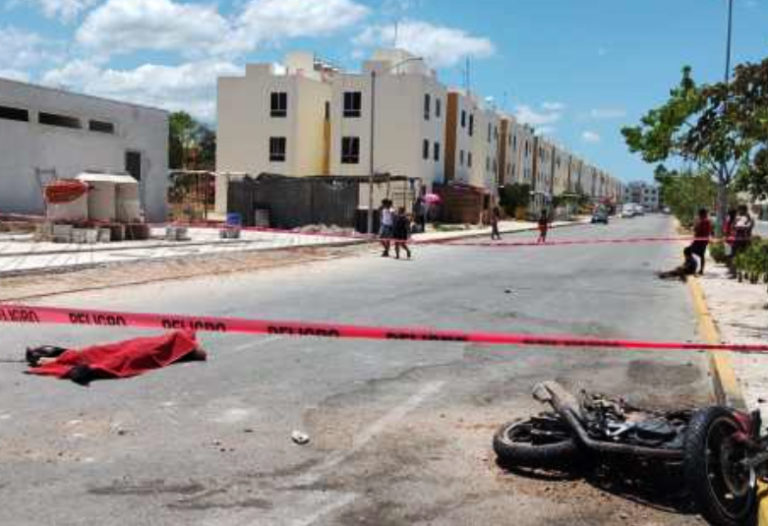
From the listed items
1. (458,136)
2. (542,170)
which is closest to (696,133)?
(458,136)

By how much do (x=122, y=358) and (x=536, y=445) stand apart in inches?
164

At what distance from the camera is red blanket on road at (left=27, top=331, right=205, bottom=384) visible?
7996 millimetres

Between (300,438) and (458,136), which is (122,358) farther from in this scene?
(458,136)

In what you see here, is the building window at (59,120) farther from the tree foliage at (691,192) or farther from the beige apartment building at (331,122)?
the tree foliage at (691,192)

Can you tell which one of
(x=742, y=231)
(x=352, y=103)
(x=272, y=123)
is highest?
(x=352, y=103)

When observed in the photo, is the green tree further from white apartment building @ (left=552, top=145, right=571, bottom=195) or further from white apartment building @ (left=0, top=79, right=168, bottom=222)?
white apartment building @ (left=552, top=145, right=571, bottom=195)

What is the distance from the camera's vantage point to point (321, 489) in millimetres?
5270

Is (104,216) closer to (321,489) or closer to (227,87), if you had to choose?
(321,489)

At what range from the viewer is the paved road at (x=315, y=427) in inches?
196

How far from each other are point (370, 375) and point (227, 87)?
200 ft

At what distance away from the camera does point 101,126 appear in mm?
34594

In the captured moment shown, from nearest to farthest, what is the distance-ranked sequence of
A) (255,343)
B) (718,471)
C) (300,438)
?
(718,471) → (300,438) → (255,343)

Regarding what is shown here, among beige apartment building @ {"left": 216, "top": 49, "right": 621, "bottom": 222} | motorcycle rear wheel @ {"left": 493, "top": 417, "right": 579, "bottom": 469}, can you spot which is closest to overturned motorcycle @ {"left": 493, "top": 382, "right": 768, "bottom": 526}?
motorcycle rear wheel @ {"left": 493, "top": 417, "right": 579, "bottom": 469}

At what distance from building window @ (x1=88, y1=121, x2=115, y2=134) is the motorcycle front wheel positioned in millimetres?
31603
